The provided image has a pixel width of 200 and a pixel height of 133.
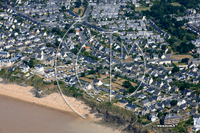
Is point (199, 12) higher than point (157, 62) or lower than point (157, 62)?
higher

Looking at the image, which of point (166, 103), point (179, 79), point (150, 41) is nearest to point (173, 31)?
point (150, 41)

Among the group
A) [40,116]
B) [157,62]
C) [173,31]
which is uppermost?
[173,31]

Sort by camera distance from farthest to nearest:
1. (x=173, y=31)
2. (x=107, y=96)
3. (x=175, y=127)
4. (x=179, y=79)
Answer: (x=173, y=31), (x=179, y=79), (x=107, y=96), (x=175, y=127)

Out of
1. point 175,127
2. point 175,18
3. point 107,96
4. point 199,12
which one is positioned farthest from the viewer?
point 199,12

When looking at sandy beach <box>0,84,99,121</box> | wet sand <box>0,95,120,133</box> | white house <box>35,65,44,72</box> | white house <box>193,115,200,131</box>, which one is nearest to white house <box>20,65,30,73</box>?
white house <box>35,65,44,72</box>

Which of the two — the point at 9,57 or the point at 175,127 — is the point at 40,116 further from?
the point at 9,57

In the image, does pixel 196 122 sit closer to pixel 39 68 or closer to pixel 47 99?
pixel 47 99

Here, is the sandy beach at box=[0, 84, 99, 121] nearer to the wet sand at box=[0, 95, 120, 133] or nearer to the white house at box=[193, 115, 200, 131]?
the wet sand at box=[0, 95, 120, 133]
